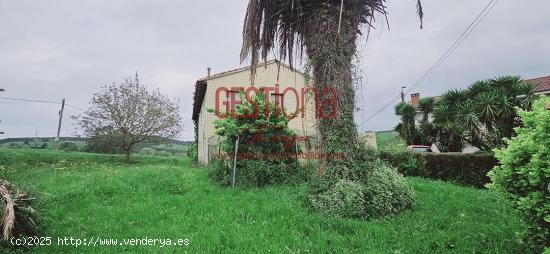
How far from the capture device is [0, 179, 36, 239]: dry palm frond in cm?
368

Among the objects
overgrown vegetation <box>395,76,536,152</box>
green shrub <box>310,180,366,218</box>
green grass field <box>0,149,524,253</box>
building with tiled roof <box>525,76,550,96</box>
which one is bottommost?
green grass field <box>0,149,524,253</box>

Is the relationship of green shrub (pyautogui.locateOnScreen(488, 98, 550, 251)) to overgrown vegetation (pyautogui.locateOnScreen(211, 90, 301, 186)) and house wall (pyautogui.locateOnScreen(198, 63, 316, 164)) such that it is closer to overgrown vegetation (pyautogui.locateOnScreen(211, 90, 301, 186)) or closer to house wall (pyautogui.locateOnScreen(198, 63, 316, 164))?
overgrown vegetation (pyautogui.locateOnScreen(211, 90, 301, 186))

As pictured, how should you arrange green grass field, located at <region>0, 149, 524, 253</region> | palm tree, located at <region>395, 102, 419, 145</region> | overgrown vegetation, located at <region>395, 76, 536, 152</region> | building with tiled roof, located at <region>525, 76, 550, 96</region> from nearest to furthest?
green grass field, located at <region>0, 149, 524, 253</region>
overgrown vegetation, located at <region>395, 76, 536, 152</region>
building with tiled roof, located at <region>525, 76, 550, 96</region>
palm tree, located at <region>395, 102, 419, 145</region>

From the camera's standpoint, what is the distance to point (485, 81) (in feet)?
51.3

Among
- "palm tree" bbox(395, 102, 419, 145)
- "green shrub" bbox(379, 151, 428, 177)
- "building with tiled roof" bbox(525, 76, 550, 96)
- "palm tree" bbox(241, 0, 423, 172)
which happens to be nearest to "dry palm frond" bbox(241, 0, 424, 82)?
"palm tree" bbox(241, 0, 423, 172)

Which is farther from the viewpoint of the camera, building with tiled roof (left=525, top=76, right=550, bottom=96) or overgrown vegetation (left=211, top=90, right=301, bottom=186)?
building with tiled roof (left=525, top=76, right=550, bottom=96)

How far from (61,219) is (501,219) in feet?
23.4

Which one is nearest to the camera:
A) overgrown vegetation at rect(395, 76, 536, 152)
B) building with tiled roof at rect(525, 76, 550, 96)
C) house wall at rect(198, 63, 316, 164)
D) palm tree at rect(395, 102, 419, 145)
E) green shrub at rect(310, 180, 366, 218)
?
green shrub at rect(310, 180, 366, 218)

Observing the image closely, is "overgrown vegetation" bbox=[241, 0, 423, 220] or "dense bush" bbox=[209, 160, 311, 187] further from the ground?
"overgrown vegetation" bbox=[241, 0, 423, 220]

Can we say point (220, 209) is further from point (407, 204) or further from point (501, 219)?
point (501, 219)

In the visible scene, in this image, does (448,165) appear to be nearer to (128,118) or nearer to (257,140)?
(257,140)

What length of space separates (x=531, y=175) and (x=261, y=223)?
11.4 ft

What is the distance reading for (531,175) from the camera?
3.37 metres

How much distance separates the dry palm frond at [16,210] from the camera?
12.1 ft
